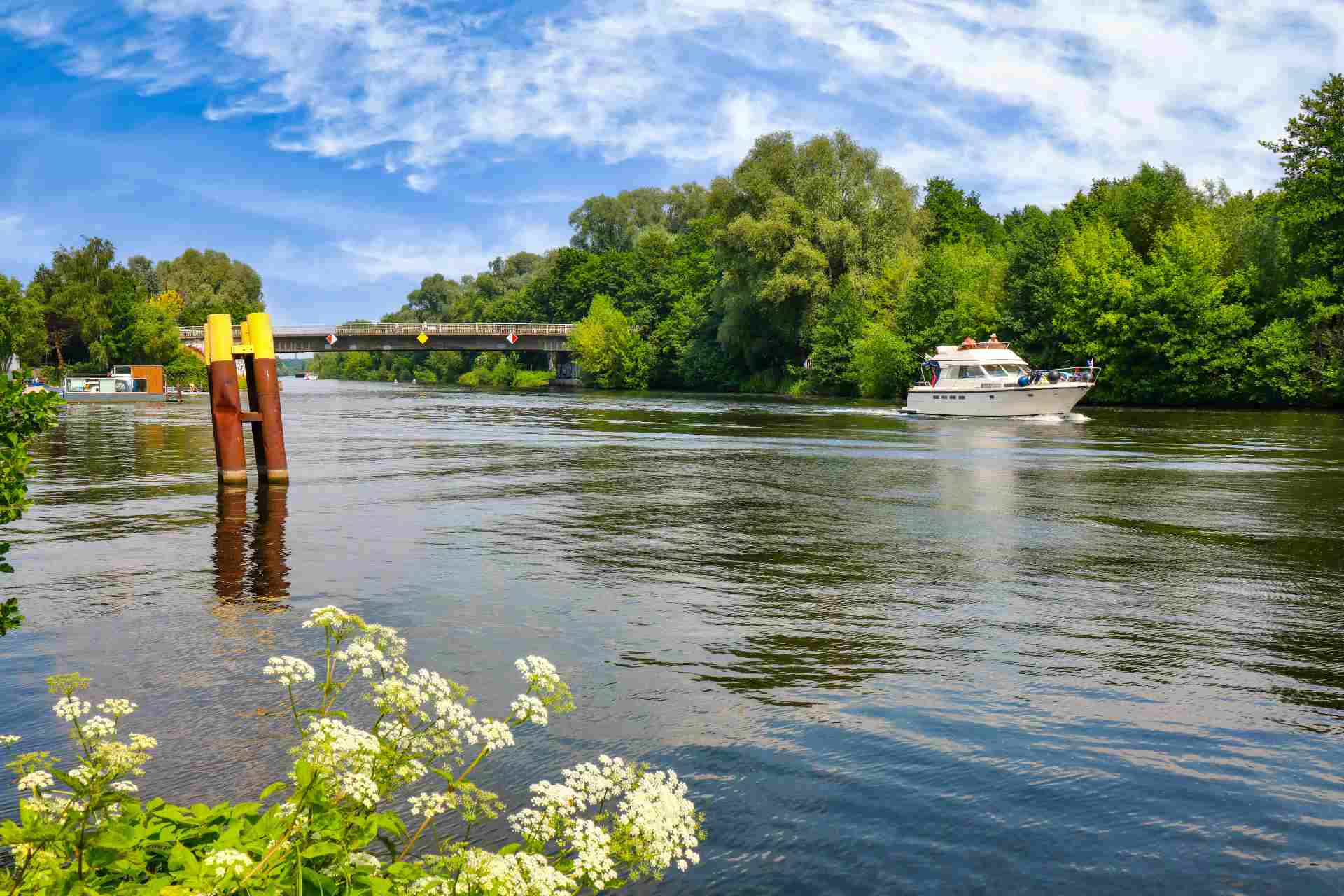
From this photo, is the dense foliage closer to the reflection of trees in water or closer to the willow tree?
the reflection of trees in water

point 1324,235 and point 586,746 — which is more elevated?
point 1324,235

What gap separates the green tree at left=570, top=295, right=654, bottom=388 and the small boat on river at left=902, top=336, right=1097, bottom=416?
186 feet

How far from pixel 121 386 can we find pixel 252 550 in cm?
7869

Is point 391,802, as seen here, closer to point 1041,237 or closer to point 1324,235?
point 1324,235

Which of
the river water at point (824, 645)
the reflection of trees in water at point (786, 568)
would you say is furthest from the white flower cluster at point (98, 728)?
the reflection of trees in water at point (786, 568)

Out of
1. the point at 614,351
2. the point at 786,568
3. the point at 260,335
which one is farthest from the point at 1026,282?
the point at 786,568

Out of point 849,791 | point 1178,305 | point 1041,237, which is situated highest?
point 1041,237

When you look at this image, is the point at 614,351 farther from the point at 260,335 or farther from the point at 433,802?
the point at 433,802

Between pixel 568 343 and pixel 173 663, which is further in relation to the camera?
pixel 568 343

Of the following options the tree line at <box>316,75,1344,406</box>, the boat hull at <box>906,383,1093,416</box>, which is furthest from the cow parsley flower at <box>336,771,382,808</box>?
the tree line at <box>316,75,1344,406</box>

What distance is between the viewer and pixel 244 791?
5.62 meters

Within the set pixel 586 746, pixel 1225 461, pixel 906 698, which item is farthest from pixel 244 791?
pixel 1225 461

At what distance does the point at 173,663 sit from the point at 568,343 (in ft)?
355

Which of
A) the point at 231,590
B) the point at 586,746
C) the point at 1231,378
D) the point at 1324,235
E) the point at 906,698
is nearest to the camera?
the point at 586,746
